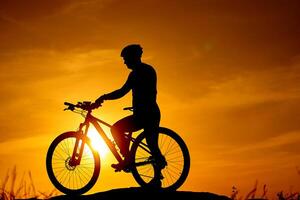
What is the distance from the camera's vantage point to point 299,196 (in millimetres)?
9367

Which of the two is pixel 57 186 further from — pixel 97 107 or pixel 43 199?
pixel 97 107

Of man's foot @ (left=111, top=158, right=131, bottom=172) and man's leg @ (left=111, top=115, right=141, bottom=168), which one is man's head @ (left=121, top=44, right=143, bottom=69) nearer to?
man's leg @ (left=111, top=115, right=141, bottom=168)

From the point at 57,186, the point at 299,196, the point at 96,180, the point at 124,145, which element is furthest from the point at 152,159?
the point at 299,196

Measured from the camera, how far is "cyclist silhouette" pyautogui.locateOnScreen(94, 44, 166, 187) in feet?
35.0

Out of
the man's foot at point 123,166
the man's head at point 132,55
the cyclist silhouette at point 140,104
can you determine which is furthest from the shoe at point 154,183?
the man's head at point 132,55

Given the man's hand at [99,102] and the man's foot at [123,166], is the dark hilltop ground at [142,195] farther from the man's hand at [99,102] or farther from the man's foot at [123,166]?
the man's hand at [99,102]

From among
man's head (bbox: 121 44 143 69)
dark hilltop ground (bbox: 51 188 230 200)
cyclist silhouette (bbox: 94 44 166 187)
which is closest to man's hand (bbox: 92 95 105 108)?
cyclist silhouette (bbox: 94 44 166 187)

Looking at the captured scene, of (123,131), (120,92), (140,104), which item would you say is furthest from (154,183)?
(120,92)

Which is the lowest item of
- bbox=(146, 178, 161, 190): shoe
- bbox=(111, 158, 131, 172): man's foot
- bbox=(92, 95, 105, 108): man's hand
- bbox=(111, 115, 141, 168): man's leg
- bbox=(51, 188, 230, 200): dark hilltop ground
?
bbox=(51, 188, 230, 200): dark hilltop ground

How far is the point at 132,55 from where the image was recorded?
423 inches

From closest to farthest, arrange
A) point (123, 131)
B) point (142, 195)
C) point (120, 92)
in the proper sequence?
point (142, 195), point (120, 92), point (123, 131)

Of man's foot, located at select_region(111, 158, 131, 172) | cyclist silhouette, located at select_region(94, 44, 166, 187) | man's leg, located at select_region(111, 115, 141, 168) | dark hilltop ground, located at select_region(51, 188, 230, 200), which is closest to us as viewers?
dark hilltop ground, located at select_region(51, 188, 230, 200)

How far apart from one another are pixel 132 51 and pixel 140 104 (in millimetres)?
1256

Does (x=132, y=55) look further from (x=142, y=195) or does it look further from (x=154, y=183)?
(x=142, y=195)
